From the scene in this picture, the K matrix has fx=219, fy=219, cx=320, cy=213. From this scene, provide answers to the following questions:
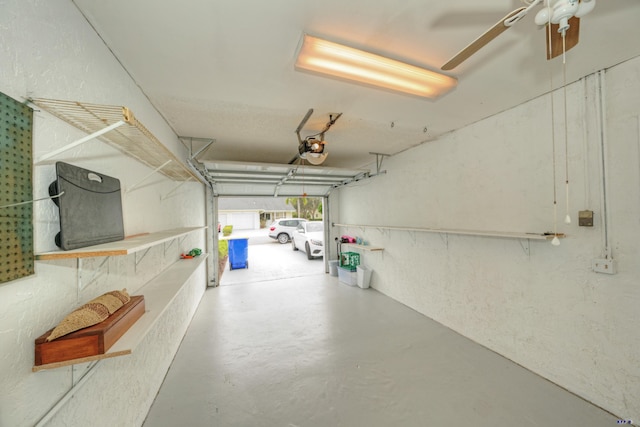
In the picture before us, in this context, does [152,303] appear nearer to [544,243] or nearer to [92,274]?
[92,274]

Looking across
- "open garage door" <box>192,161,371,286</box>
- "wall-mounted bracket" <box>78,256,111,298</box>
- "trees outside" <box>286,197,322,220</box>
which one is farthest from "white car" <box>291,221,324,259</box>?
"trees outside" <box>286,197,322,220</box>

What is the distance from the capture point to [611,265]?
5.17 ft

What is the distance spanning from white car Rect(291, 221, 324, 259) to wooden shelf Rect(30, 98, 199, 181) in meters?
5.85

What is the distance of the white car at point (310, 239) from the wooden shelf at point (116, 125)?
5853 mm

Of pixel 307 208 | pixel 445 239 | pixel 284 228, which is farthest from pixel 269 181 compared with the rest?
pixel 307 208

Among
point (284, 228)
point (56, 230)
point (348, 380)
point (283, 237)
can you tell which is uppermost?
point (56, 230)

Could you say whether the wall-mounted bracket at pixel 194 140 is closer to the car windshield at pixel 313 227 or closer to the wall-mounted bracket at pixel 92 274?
the wall-mounted bracket at pixel 92 274

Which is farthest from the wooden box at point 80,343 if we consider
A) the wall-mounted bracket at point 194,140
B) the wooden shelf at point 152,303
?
the wall-mounted bracket at point 194,140

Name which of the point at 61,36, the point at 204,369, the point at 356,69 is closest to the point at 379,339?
the point at 204,369

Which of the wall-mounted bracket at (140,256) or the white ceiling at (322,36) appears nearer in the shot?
the white ceiling at (322,36)

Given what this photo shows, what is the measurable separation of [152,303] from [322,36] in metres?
1.88

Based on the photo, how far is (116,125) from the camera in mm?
833

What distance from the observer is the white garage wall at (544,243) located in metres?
1.54

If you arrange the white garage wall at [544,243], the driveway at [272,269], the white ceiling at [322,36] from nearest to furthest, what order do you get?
the white ceiling at [322,36], the white garage wall at [544,243], the driveway at [272,269]
